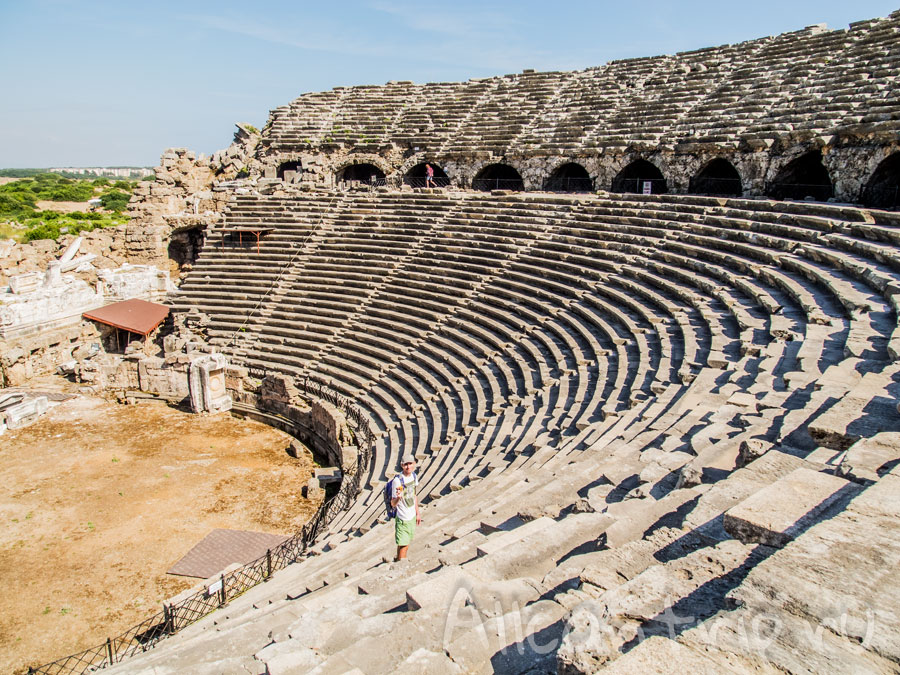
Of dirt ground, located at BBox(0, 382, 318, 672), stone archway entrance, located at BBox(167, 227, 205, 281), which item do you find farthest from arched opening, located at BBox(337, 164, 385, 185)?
dirt ground, located at BBox(0, 382, 318, 672)

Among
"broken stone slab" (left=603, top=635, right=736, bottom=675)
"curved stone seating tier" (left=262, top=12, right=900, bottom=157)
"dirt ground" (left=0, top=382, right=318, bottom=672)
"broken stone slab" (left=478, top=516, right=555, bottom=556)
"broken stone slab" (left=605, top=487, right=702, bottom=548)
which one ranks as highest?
"curved stone seating tier" (left=262, top=12, right=900, bottom=157)

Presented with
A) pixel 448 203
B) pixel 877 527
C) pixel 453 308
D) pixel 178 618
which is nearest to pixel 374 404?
pixel 453 308

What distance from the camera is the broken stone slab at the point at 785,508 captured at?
373cm

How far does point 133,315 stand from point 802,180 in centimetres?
2349

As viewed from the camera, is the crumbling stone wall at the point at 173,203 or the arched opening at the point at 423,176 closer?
the crumbling stone wall at the point at 173,203

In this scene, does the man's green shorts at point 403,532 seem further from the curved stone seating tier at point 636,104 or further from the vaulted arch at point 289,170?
the vaulted arch at point 289,170

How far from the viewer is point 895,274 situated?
1058cm

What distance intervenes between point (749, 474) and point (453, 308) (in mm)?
13094

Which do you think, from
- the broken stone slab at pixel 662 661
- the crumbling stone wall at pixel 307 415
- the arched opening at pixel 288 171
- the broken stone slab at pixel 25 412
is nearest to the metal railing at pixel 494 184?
the arched opening at pixel 288 171

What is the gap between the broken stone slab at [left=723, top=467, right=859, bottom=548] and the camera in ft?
12.2

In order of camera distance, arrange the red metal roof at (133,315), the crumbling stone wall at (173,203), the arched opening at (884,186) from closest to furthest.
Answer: the arched opening at (884,186) → the red metal roof at (133,315) → the crumbling stone wall at (173,203)

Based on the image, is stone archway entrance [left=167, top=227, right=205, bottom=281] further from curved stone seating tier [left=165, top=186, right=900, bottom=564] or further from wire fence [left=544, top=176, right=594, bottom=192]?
wire fence [left=544, top=176, right=594, bottom=192]

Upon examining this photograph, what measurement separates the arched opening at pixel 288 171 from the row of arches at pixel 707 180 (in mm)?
2504

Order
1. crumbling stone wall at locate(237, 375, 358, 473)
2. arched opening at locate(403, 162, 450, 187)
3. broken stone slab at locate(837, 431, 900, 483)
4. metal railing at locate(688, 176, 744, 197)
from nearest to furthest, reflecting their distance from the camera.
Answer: broken stone slab at locate(837, 431, 900, 483), crumbling stone wall at locate(237, 375, 358, 473), metal railing at locate(688, 176, 744, 197), arched opening at locate(403, 162, 450, 187)
